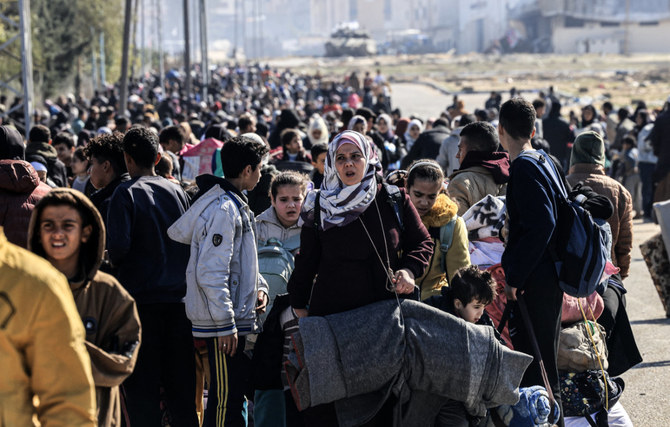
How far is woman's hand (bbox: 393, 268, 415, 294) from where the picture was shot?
4.36m

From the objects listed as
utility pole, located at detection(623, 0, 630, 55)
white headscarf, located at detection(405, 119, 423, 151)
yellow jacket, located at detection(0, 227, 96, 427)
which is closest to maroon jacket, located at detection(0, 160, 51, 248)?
yellow jacket, located at detection(0, 227, 96, 427)

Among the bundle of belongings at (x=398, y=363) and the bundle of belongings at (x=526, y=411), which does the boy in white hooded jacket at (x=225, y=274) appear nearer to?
the bundle of belongings at (x=398, y=363)

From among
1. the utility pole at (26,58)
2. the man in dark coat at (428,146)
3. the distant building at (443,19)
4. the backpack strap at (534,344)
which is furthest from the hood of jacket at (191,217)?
the distant building at (443,19)

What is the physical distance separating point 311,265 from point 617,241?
3131 millimetres

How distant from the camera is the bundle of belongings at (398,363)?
424 cm

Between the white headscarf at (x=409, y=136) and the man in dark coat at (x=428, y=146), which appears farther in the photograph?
the white headscarf at (x=409, y=136)

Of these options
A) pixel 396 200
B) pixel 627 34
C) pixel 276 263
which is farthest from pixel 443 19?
pixel 396 200

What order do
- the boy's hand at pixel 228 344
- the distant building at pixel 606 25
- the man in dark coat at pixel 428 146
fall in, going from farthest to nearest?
the distant building at pixel 606 25, the man in dark coat at pixel 428 146, the boy's hand at pixel 228 344

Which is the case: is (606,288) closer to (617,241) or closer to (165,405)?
(617,241)

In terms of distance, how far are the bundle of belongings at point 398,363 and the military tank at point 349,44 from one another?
108864mm

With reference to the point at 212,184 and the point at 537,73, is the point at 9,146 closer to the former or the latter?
the point at 212,184

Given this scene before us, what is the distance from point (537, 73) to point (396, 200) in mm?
80044

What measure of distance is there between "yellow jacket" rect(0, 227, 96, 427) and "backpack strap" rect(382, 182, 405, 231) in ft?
6.53

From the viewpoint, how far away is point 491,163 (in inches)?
268
